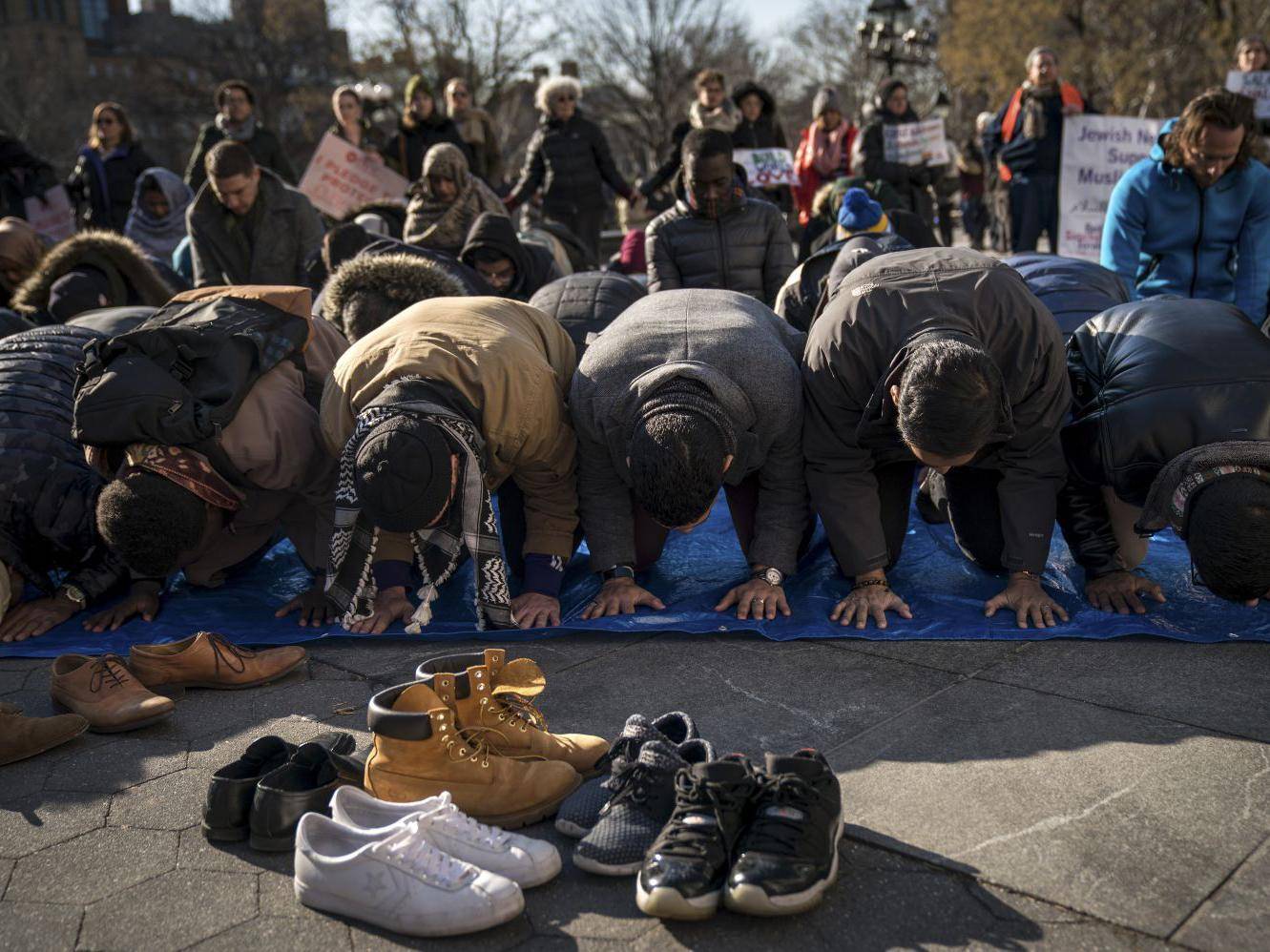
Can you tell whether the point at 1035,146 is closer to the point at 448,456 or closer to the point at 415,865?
the point at 448,456

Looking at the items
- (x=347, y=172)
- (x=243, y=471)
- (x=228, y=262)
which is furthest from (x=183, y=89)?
(x=243, y=471)

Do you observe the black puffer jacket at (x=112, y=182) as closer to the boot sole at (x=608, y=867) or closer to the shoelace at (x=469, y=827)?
the shoelace at (x=469, y=827)

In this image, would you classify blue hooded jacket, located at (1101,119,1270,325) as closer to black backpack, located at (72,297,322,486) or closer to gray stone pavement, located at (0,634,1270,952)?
gray stone pavement, located at (0,634,1270,952)

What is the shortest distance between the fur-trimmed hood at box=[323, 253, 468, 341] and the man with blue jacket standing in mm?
3154

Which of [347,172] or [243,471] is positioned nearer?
[243,471]

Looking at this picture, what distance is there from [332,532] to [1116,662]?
2.37m

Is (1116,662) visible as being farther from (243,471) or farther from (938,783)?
(243,471)

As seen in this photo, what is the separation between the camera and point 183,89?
115 feet

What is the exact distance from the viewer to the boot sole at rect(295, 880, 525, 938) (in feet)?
6.95

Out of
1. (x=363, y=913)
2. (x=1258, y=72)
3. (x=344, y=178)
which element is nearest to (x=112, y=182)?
(x=344, y=178)

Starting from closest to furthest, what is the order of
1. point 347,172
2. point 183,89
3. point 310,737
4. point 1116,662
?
point 310,737, point 1116,662, point 347,172, point 183,89

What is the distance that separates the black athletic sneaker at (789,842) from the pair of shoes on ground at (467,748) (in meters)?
0.54

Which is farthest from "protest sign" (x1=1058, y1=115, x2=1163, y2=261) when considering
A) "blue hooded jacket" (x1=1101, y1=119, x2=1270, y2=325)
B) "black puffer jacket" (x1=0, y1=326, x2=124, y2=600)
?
"black puffer jacket" (x1=0, y1=326, x2=124, y2=600)

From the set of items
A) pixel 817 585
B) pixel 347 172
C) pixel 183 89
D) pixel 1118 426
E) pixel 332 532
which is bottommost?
pixel 817 585
